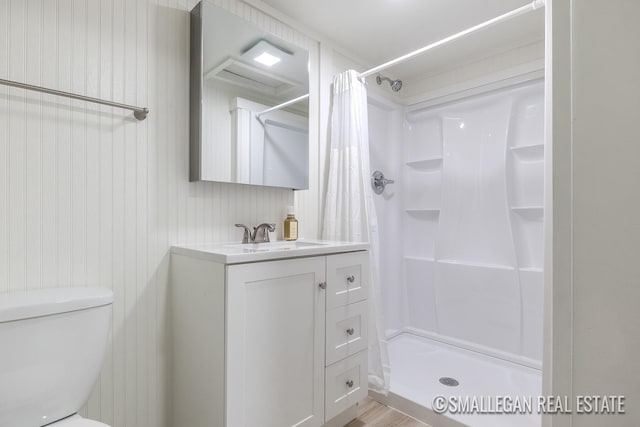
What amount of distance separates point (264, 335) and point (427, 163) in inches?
82.9

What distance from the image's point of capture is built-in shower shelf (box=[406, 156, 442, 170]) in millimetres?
2656

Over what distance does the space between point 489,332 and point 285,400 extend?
5.78ft

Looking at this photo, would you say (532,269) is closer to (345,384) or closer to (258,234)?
(345,384)

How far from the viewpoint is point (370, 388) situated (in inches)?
72.6

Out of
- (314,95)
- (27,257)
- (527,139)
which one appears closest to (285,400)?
(27,257)

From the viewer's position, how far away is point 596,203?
0.70 meters

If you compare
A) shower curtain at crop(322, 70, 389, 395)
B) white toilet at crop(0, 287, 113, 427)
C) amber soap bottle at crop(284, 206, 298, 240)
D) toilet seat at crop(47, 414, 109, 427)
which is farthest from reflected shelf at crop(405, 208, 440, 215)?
toilet seat at crop(47, 414, 109, 427)

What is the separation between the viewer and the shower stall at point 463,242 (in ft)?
7.02

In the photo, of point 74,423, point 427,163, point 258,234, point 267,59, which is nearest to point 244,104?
point 267,59

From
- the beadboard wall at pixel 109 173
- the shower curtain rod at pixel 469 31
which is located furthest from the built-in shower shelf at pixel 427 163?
the beadboard wall at pixel 109 173

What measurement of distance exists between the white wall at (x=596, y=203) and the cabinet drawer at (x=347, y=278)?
862mm

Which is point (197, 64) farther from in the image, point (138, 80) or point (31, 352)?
point (31, 352)

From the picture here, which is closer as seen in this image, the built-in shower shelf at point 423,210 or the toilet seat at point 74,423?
the toilet seat at point 74,423

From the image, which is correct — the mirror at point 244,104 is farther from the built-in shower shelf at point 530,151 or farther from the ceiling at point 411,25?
the built-in shower shelf at point 530,151
